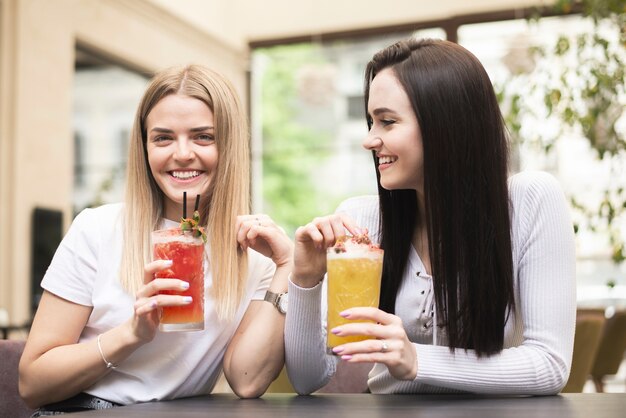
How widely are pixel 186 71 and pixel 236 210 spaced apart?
357 mm

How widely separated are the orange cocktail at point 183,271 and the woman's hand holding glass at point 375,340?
0.97 feet

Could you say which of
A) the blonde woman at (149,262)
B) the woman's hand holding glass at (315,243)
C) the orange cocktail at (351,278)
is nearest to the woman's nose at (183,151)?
the blonde woman at (149,262)

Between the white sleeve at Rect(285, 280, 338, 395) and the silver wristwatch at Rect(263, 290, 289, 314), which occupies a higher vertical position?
the silver wristwatch at Rect(263, 290, 289, 314)

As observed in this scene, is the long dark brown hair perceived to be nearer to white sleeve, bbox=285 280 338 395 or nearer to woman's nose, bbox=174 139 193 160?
white sleeve, bbox=285 280 338 395

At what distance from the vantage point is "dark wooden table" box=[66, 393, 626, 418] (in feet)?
4.62

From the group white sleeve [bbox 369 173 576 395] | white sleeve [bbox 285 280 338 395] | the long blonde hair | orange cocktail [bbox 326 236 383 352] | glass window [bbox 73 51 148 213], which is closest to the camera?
orange cocktail [bbox 326 236 383 352]

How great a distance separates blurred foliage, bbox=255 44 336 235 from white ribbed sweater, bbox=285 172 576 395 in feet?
28.9

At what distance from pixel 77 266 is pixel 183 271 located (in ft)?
1.28

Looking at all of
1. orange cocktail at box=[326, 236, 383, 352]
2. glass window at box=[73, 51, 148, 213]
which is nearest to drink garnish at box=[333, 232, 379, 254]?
orange cocktail at box=[326, 236, 383, 352]

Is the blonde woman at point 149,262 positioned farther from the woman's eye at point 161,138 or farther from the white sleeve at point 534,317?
the white sleeve at point 534,317

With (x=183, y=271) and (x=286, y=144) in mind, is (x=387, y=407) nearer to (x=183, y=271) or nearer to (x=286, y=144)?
(x=183, y=271)

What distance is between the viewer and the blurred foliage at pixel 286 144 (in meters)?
10.7

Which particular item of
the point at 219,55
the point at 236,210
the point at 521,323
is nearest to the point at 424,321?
the point at 521,323

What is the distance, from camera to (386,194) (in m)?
2.04
